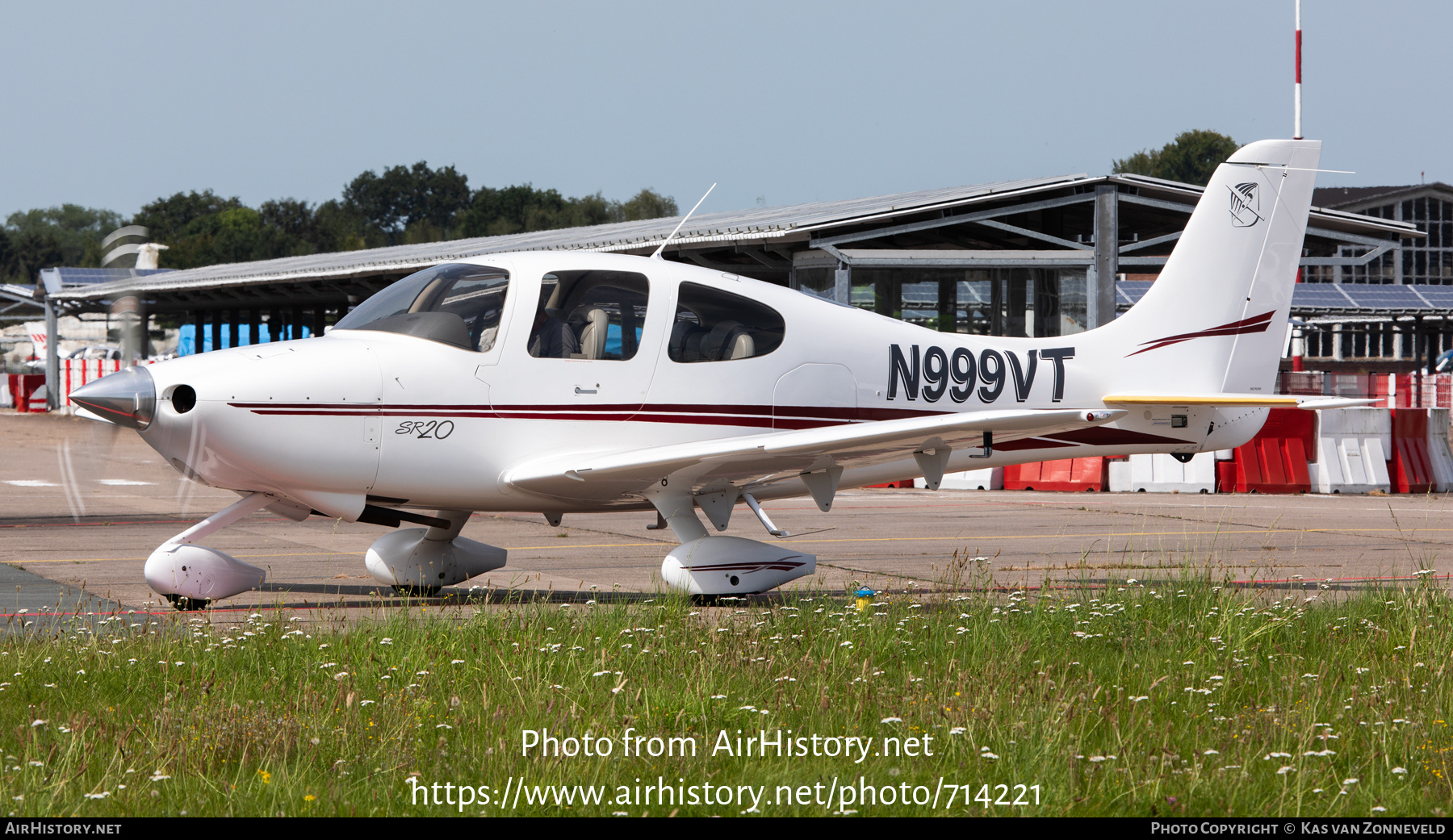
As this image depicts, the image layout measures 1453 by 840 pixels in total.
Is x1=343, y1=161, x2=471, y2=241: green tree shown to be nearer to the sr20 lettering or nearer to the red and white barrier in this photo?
the red and white barrier

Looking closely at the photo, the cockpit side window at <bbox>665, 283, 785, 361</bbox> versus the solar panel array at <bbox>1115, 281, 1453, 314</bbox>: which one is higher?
the cockpit side window at <bbox>665, 283, 785, 361</bbox>

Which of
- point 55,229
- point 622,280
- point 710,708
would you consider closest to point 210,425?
point 622,280

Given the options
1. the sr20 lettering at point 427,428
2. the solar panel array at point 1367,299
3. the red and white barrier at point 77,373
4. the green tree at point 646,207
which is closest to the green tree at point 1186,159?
the green tree at point 646,207

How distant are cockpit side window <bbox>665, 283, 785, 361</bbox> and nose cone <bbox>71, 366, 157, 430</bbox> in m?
2.90

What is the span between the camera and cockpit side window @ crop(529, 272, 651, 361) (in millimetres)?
7891

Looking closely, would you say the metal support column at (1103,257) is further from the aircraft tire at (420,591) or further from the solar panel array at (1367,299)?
the solar panel array at (1367,299)

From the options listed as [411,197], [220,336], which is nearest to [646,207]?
[411,197]

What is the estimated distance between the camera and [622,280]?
26.3 ft

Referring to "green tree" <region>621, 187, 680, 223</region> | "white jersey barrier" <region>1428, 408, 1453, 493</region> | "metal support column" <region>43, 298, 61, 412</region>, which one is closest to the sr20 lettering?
"white jersey barrier" <region>1428, 408, 1453, 493</region>

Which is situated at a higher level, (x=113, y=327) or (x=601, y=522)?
(x=113, y=327)

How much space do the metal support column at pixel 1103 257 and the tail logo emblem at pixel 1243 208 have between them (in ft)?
37.1

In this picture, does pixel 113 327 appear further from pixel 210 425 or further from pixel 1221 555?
pixel 1221 555

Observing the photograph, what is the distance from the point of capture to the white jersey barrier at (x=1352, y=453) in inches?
685
